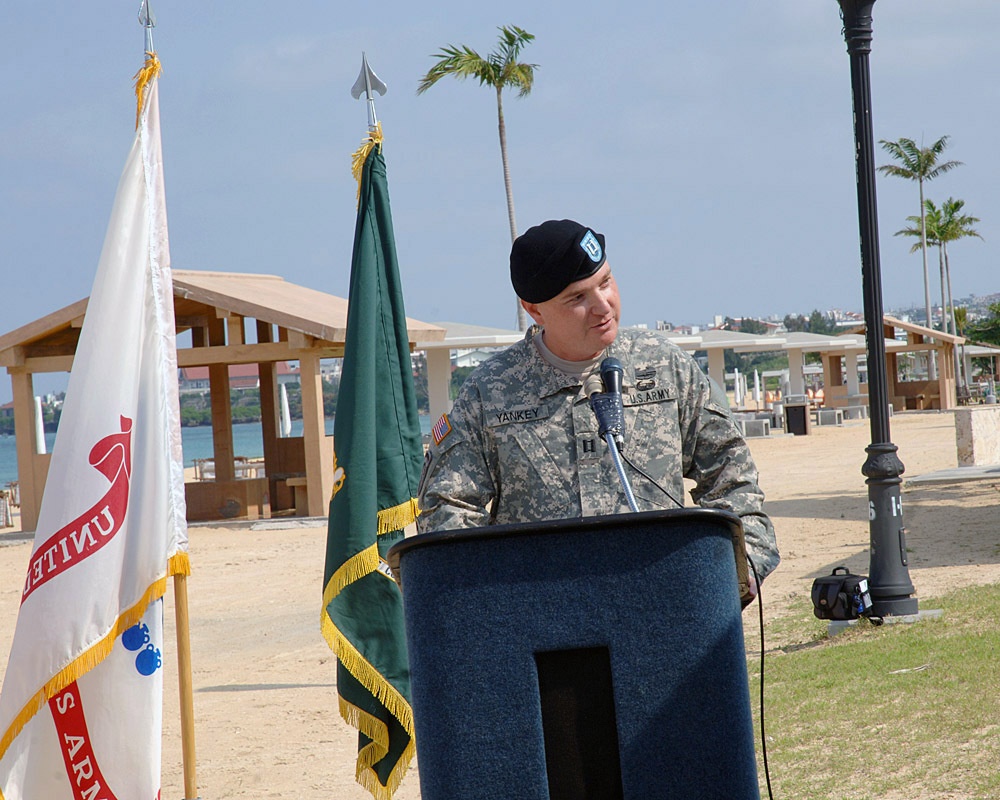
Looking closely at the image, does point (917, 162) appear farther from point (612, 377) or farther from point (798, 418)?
point (612, 377)

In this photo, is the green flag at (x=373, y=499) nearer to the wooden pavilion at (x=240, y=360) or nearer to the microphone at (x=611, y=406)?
the microphone at (x=611, y=406)

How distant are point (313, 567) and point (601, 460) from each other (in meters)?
11.3

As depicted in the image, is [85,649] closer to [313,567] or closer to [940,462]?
[313,567]

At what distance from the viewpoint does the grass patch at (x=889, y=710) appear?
4.34m

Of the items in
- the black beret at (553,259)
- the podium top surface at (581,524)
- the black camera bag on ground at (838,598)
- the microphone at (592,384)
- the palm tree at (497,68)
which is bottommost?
the black camera bag on ground at (838,598)

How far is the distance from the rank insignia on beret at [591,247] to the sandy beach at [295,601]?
3.49m

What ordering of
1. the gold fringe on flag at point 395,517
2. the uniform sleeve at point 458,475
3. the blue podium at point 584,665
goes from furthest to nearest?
the gold fringe on flag at point 395,517 < the uniform sleeve at point 458,475 < the blue podium at point 584,665

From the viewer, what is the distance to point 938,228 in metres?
61.9

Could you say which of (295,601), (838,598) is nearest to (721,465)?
(838,598)

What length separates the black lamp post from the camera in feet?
24.3

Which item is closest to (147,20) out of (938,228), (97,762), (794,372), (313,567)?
(97,762)

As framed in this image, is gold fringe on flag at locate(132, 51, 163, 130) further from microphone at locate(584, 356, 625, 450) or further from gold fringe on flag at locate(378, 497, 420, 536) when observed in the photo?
microphone at locate(584, 356, 625, 450)

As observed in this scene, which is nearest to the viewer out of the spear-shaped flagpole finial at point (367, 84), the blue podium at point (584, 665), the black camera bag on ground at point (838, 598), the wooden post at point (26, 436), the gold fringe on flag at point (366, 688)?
the blue podium at point (584, 665)

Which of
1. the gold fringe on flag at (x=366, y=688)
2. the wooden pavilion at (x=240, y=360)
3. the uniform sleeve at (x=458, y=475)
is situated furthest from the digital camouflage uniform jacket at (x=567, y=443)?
the wooden pavilion at (x=240, y=360)
